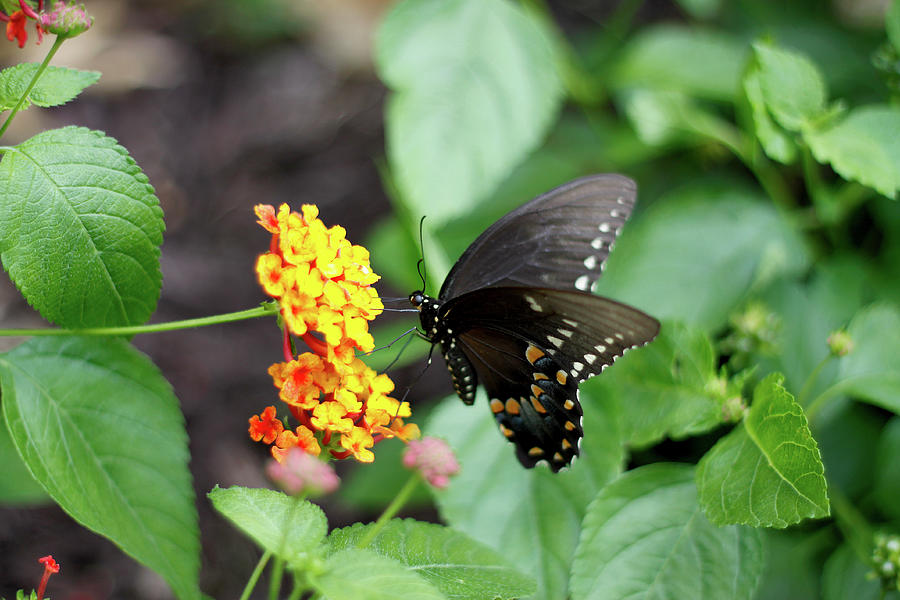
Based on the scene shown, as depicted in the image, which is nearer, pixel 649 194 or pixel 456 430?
pixel 456 430

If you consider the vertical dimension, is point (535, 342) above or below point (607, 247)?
below

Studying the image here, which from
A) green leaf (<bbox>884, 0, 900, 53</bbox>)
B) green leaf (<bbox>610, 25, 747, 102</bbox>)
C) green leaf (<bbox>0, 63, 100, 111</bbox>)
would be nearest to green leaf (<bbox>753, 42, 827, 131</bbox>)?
green leaf (<bbox>884, 0, 900, 53</bbox>)

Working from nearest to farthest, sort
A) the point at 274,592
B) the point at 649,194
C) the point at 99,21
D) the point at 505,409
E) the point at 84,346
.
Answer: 1. the point at 274,592
2. the point at 84,346
3. the point at 505,409
4. the point at 649,194
5. the point at 99,21

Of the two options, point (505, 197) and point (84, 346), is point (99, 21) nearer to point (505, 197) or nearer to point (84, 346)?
point (505, 197)

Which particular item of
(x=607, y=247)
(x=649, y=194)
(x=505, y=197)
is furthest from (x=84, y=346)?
(x=649, y=194)

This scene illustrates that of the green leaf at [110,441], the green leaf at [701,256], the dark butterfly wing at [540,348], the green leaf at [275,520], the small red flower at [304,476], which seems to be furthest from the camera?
the green leaf at [701,256]

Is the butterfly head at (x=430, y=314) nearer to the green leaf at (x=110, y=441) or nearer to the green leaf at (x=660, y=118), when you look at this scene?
the green leaf at (x=110, y=441)

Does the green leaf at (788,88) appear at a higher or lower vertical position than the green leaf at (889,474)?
higher

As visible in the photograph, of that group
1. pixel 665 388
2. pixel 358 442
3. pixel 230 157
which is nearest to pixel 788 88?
pixel 665 388

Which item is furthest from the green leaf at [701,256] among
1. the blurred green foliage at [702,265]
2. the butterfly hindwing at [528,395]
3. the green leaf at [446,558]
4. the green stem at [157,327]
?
the green stem at [157,327]
